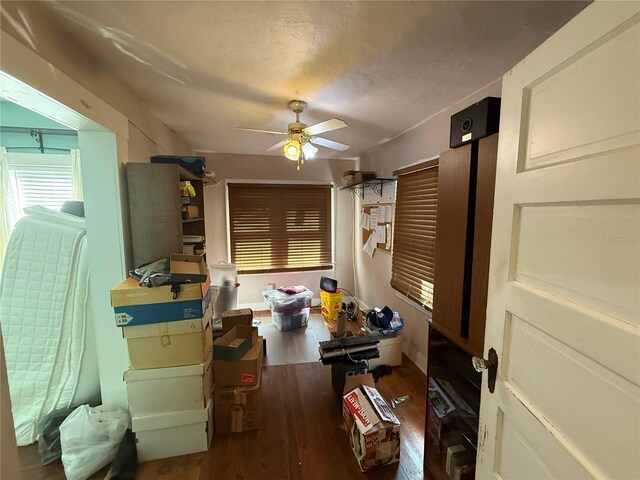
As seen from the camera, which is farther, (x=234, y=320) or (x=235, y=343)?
(x=234, y=320)

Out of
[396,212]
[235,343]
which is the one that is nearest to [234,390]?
[235,343]

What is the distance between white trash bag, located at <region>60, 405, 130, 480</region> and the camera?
1.46 metres

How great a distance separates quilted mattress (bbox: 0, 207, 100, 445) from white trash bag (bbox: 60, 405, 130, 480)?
29 centimetres

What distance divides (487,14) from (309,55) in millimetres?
790

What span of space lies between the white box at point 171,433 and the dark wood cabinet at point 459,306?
1372 mm

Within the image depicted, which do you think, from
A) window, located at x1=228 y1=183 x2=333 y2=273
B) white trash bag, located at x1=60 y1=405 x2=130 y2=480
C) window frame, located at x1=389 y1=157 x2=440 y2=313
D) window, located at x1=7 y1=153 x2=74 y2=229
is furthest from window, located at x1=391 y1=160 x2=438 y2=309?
window, located at x1=7 y1=153 x2=74 y2=229

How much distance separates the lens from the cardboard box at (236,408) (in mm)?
1797

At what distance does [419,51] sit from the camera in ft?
4.36

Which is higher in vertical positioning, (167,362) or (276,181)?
(276,181)

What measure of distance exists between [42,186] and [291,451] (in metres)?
3.22

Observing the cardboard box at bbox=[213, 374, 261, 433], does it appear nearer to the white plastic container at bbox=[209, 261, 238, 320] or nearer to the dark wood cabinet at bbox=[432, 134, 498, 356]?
the dark wood cabinet at bbox=[432, 134, 498, 356]

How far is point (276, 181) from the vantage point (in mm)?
3881

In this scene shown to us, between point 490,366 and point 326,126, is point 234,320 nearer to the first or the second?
point 326,126

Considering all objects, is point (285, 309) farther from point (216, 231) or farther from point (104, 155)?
point (104, 155)
